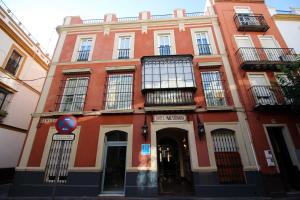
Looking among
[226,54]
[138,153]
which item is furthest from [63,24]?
[226,54]

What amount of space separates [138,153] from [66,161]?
152 inches

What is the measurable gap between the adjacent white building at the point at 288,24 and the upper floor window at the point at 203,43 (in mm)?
5560

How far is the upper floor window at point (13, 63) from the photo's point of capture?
12080 millimetres

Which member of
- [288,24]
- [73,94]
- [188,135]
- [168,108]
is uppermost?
[288,24]

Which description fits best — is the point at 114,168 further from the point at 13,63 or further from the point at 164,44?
the point at 13,63

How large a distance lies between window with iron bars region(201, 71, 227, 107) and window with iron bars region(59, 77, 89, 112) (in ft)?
24.8

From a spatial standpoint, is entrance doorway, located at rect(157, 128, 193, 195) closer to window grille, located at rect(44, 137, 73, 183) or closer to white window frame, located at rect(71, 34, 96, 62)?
window grille, located at rect(44, 137, 73, 183)

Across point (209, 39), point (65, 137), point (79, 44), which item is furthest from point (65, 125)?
point (209, 39)

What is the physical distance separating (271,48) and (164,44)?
7037 millimetres

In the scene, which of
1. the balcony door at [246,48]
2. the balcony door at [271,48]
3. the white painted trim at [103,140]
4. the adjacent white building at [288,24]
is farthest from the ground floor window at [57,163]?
the adjacent white building at [288,24]

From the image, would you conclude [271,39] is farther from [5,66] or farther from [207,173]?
[5,66]

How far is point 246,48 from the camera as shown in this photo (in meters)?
10.5

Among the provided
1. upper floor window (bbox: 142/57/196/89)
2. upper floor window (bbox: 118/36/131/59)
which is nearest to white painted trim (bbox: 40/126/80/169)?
upper floor window (bbox: 142/57/196/89)

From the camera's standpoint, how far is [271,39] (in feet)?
37.7
